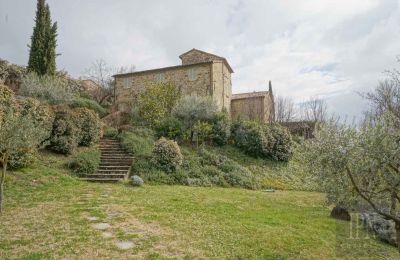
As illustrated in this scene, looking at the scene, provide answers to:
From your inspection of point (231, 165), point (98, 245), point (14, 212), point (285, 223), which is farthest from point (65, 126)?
point (285, 223)

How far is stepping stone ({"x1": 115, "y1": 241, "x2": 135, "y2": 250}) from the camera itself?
4871 millimetres

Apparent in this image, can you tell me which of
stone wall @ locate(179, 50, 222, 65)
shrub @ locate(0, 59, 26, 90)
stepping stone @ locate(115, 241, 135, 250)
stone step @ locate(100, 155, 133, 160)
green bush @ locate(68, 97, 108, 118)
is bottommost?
stepping stone @ locate(115, 241, 135, 250)

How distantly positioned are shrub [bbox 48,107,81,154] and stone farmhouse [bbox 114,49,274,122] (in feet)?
39.8

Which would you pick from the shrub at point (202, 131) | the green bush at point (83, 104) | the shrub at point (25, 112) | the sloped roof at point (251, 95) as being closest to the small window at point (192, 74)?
the sloped roof at point (251, 95)

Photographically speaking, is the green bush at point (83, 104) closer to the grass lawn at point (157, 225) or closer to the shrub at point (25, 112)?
the shrub at point (25, 112)

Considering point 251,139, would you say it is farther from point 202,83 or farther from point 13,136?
point 13,136

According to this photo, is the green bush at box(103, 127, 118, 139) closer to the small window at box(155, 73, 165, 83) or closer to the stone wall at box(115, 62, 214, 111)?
the stone wall at box(115, 62, 214, 111)

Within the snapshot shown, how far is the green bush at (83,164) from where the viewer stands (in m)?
12.1

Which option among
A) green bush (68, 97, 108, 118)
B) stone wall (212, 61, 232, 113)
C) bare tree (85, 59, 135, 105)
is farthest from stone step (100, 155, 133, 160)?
bare tree (85, 59, 135, 105)

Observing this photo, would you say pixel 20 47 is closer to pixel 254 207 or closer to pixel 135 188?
pixel 135 188

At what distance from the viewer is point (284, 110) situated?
29109 mm

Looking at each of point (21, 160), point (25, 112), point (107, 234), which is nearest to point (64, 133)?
point (25, 112)

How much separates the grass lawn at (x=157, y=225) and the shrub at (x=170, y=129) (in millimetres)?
7775

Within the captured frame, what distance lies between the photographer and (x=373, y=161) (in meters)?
4.16
